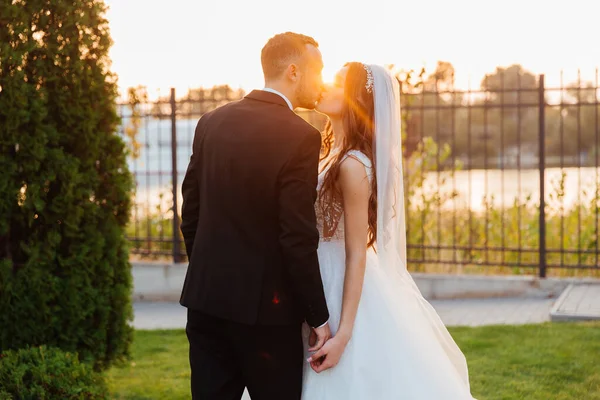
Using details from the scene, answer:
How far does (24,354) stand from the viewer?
4613 mm

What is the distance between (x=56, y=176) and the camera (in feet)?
16.5

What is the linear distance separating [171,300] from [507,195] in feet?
50.9

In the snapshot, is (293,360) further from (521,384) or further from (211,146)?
(521,384)

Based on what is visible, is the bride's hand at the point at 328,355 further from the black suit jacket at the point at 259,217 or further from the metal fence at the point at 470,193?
the metal fence at the point at 470,193

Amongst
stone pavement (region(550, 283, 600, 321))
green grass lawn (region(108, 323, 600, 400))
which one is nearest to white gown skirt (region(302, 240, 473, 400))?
green grass lawn (region(108, 323, 600, 400))

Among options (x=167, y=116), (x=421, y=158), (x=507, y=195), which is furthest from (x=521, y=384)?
(x=507, y=195)

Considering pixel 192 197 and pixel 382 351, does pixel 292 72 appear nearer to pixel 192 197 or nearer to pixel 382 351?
pixel 192 197

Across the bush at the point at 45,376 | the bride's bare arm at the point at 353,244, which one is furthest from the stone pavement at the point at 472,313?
the bride's bare arm at the point at 353,244

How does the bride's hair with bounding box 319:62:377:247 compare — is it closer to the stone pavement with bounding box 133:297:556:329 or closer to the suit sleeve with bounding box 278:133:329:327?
the suit sleeve with bounding box 278:133:329:327

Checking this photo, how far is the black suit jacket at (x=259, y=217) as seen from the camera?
9.38 feet

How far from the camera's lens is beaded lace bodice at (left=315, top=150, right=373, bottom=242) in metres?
3.30

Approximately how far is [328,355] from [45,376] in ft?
6.55

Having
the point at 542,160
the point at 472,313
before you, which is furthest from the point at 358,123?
the point at 542,160

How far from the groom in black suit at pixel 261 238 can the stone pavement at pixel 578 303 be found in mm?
4821
